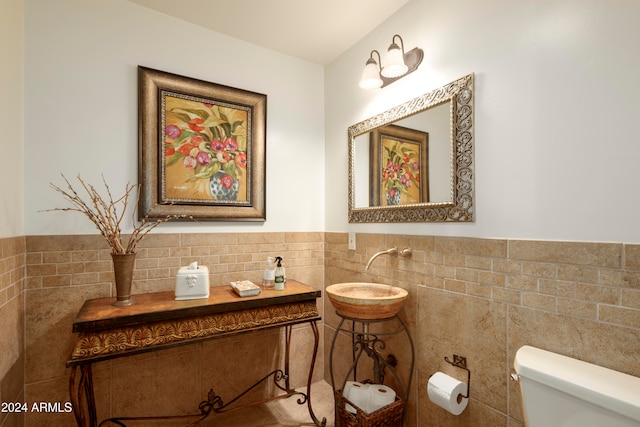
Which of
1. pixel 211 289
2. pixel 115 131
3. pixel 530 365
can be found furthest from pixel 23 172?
pixel 530 365

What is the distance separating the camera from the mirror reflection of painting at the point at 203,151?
1.76 meters

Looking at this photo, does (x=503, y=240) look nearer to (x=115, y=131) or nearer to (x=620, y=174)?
(x=620, y=174)

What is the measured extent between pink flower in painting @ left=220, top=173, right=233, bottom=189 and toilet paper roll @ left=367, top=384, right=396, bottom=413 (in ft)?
4.69

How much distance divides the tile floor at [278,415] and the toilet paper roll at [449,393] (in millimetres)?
823

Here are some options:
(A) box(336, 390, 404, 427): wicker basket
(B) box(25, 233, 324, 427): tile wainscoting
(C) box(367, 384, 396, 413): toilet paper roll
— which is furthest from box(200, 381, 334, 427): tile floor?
(C) box(367, 384, 396, 413): toilet paper roll

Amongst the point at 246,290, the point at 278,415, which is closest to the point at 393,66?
the point at 246,290

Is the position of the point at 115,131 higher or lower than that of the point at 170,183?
higher

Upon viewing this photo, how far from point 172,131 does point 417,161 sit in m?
1.40

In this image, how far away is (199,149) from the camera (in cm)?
183

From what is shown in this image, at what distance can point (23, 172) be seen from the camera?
1441 mm

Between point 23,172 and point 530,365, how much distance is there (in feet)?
7.43

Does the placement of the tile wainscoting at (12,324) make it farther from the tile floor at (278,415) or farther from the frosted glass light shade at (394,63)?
the frosted glass light shade at (394,63)

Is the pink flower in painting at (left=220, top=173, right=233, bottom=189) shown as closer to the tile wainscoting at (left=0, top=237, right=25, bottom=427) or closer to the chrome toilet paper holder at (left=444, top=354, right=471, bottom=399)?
the tile wainscoting at (left=0, top=237, right=25, bottom=427)

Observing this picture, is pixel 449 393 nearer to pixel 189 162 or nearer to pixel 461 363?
pixel 461 363
